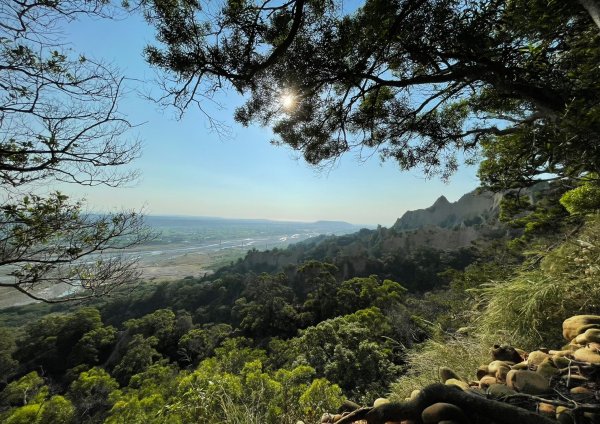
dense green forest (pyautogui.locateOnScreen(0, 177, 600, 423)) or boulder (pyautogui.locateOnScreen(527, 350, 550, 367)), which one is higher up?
boulder (pyautogui.locateOnScreen(527, 350, 550, 367))

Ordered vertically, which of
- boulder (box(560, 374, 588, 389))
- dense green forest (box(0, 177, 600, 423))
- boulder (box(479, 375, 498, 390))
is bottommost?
dense green forest (box(0, 177, 600, 423))

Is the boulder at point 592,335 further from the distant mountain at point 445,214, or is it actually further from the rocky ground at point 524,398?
the distant mountain at point 445,214

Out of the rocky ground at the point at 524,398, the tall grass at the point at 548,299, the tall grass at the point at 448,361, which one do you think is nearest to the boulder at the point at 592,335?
the rocky ground at the point at 524,398

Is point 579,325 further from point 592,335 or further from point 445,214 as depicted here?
point 445,214

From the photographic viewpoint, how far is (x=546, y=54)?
2703 mm

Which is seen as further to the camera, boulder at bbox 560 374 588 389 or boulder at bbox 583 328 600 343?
boulder at bbox 583 328 600 343

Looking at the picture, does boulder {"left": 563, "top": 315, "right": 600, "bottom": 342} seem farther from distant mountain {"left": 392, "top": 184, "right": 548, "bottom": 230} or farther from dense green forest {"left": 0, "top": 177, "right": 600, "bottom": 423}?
distant mountain {"left": 392, "top": 184, "right": 548, "bottom": 230}

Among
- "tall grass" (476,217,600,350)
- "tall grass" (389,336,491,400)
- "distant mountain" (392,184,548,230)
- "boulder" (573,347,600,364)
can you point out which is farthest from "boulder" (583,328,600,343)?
"distant mountain" (392,184,548,230)

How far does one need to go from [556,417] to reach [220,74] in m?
2.91

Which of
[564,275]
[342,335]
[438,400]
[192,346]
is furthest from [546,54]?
[192,346]

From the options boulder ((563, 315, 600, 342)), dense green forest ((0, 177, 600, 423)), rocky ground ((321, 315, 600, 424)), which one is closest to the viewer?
rocky ground ((321, 315, 600, 424))

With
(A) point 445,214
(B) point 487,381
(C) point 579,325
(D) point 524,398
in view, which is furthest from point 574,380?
(A) point 445,214

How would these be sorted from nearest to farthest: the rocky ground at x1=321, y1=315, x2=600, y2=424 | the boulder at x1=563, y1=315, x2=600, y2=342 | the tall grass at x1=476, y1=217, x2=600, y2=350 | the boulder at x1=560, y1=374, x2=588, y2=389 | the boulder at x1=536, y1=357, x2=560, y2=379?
the rocky ground at x1=321, y1=315, x2=600, y2=424 < the boulder at x1=560, y1=374, x2=588, y2=389 < the boulder at x1=536, y1=357, x2=560, y2=379 < the boulder at x1=563, y1=315, x2=600, y2=342 < the tall grass at x1=476, y1=217, x2=600, y2=350

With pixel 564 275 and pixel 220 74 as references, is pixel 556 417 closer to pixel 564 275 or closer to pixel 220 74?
pixel 564 275
